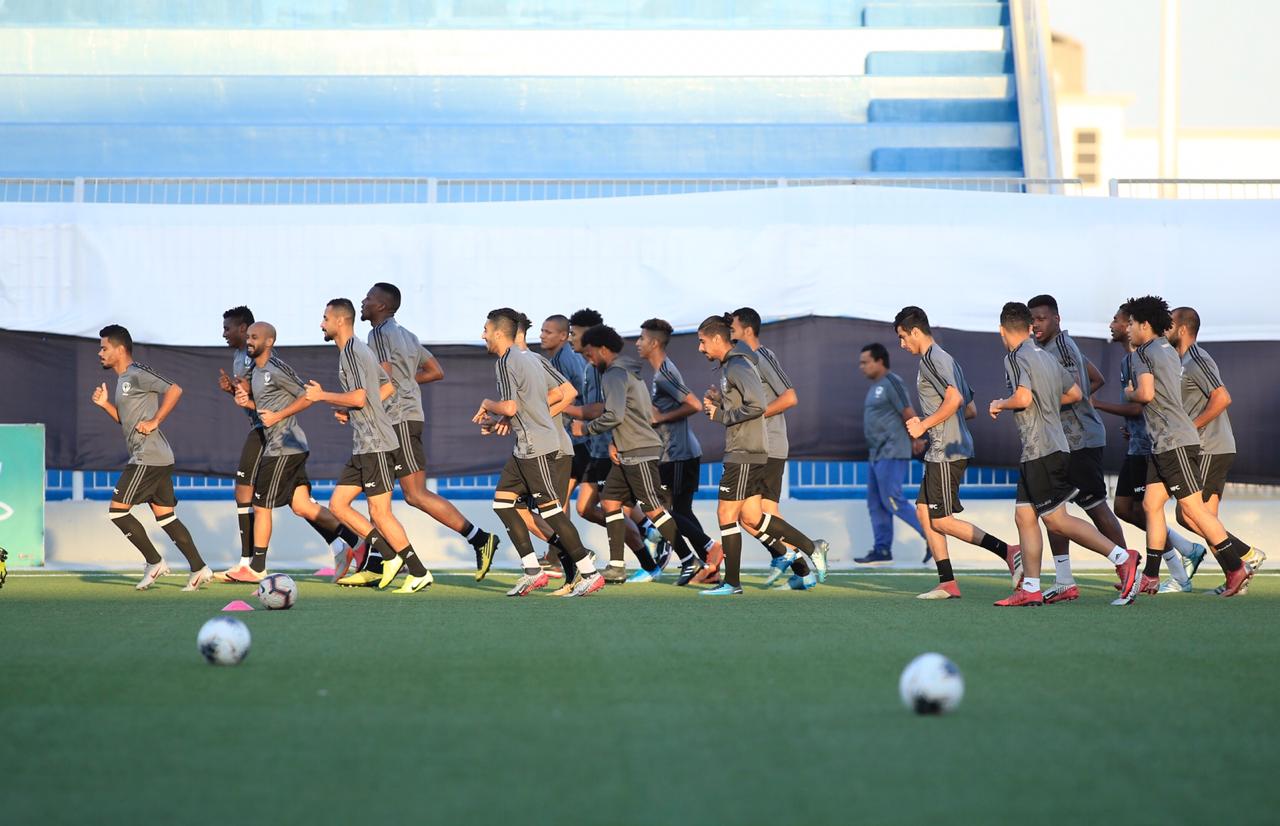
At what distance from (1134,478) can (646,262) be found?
501cm

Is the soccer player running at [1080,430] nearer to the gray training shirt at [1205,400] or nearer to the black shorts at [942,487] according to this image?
the gray training shirt at [1205,400]

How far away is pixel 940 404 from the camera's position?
1002cm

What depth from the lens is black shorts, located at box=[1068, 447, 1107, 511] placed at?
10445 millimetres

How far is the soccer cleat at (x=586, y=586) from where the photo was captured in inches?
406

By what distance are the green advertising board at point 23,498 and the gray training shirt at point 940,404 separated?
7.41m

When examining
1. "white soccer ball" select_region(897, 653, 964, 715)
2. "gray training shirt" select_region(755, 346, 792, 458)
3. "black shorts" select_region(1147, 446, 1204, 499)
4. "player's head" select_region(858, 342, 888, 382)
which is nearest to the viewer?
"white soccer ball" select_region(897, 653, 964, 715)

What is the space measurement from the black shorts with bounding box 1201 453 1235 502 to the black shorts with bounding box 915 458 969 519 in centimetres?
171

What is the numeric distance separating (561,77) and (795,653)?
52.6ft

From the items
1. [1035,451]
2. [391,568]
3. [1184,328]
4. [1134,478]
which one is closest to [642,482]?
[391,568]

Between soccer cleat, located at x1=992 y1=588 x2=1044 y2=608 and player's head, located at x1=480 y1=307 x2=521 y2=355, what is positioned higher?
player's head, located at x1=480 y1=307 x2=521 y2=355

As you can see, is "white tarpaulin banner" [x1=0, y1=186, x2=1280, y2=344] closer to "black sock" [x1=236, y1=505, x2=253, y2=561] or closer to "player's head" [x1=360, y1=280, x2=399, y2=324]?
"player's head" [x1=360, y1=280, x2=399, y2=324]

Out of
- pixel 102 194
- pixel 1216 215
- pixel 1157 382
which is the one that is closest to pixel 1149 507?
pixel 1157 382

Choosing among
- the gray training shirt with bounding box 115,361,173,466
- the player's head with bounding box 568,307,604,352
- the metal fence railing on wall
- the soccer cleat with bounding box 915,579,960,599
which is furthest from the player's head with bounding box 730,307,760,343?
the metal fence railing on wall

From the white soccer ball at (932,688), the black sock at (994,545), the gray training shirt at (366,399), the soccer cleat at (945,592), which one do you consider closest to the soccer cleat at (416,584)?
the gray training shirt at (366,399)
